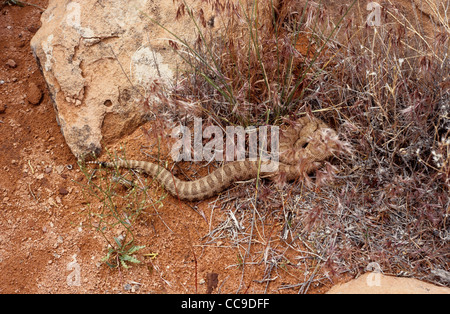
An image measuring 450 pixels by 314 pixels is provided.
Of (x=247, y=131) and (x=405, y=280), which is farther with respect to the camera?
(x=247, y=131)

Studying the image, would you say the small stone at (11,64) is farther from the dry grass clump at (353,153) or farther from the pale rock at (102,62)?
the dry grass clump at (353,153)

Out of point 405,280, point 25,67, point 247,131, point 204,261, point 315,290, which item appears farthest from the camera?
point 25,67

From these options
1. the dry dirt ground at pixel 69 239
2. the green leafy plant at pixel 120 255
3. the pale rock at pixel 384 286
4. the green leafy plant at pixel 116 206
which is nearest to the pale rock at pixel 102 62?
the dry dirt ground at pixel 69 239

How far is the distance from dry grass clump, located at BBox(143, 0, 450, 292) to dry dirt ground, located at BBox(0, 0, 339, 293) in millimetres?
167

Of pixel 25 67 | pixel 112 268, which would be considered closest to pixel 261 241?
pixel 112 268

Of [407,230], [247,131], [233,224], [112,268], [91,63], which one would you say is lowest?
[112,268]

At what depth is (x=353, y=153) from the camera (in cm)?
380

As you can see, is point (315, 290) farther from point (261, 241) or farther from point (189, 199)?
point (189, 199)

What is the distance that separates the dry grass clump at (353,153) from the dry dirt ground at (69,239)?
0.55 ft

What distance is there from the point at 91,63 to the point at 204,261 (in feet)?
7.57

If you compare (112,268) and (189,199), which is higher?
(189,199)

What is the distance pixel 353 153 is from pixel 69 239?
8.72ft

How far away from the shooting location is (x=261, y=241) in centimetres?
365

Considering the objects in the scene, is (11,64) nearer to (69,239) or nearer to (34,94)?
(34,94)
